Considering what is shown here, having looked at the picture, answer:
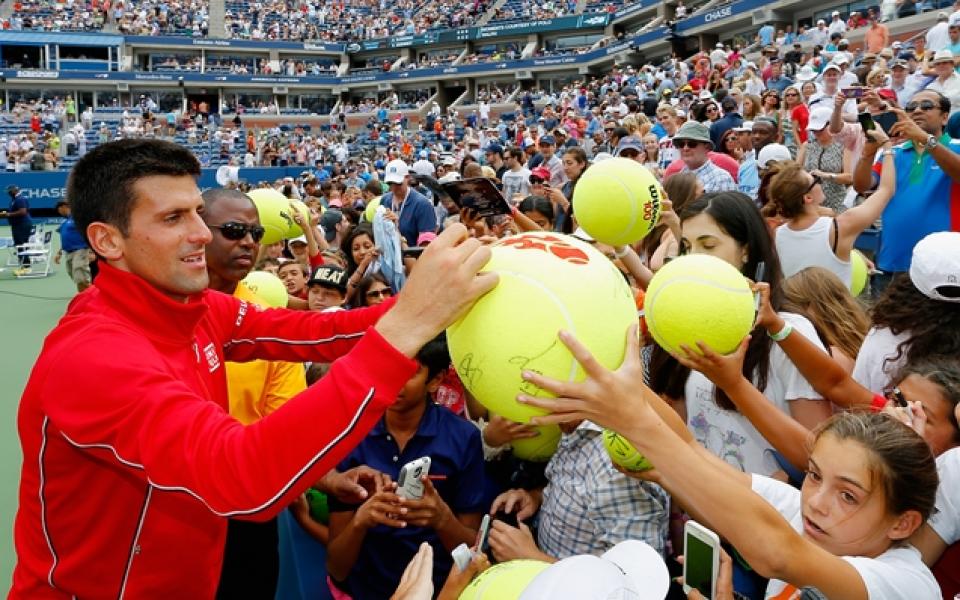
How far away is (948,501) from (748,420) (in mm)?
570

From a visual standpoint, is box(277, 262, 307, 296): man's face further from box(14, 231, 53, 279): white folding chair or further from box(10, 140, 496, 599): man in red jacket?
box(14, 231, 53, 279): white folding chair

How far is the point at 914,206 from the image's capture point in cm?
465

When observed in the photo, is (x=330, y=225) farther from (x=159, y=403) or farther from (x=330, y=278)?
(x=159, y=403)

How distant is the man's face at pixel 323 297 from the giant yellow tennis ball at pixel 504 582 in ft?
11.0

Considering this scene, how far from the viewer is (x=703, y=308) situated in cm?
188

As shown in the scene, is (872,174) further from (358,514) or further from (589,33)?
(589,33)

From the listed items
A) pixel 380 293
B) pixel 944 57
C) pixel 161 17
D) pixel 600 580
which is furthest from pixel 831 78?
pixel 161 17

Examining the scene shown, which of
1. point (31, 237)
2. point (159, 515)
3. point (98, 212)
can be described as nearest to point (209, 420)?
point (159, 515)

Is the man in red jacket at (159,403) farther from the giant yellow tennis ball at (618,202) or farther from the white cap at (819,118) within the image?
the white cap at (819,118)

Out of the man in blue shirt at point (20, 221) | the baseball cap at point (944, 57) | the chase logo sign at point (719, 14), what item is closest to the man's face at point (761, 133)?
the baseball cap at point (944, 57)

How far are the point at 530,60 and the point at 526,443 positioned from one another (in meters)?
41.2

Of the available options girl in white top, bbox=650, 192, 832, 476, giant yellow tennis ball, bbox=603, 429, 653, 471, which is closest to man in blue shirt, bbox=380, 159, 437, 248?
girl in white top, bbox=650, 192, 832, 476

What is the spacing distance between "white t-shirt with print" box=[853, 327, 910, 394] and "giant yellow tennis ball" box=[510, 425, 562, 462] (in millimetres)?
1083

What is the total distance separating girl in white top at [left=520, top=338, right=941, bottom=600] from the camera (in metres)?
1.49
